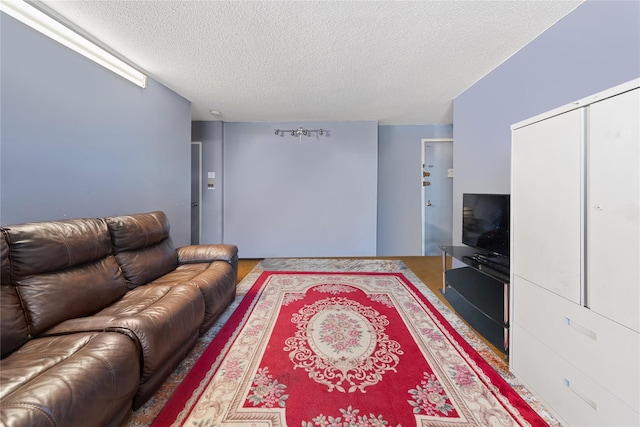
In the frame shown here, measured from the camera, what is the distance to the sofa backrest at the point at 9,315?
1.05 meters

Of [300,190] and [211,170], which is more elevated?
[211,170]

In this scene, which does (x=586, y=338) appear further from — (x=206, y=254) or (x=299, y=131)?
(x=299, y=131)

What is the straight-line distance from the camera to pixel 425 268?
3.54 m

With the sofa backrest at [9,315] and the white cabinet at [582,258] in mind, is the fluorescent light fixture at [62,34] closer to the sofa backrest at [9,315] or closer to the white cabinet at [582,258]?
the sofa backrest at [9,315]

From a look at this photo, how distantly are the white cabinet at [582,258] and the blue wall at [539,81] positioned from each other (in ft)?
0.64

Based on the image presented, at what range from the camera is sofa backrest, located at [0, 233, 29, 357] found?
3.45 feet

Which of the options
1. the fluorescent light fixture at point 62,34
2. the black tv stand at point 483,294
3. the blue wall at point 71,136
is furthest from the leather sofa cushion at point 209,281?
the black tv stand at point 483,294

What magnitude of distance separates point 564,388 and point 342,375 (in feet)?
3.77

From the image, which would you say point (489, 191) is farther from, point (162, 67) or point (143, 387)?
point (162, 67)

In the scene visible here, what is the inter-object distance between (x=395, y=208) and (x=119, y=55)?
4193mm

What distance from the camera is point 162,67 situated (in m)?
2.27

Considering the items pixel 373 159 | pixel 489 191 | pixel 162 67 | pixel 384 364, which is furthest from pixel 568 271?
pixel 162 67

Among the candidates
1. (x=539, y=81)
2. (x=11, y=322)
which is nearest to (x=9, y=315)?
(x=11, y=322)

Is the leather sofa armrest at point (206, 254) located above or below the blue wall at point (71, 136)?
below
